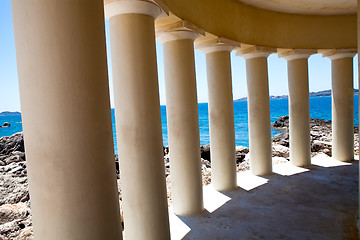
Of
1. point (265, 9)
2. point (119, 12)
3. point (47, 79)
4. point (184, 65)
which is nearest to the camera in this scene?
point (47, 79)

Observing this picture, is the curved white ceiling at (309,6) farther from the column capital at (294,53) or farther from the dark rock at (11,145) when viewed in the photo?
the dark rock at (11,145)

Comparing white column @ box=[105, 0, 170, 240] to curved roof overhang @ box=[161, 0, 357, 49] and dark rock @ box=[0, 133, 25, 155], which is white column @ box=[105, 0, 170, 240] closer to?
curved roof overhang @ box=[161, 0, 357, 49]

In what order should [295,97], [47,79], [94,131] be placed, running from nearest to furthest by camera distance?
[47,79] → [94,131] → [295,97]

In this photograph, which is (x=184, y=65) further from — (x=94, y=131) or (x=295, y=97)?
(x=295, y=97)

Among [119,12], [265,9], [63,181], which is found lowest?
[63,181]

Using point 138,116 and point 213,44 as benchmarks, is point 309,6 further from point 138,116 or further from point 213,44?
point 138,116

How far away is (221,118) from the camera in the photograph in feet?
119

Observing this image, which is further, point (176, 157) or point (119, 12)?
point (176, 157)

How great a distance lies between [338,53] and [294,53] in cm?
838

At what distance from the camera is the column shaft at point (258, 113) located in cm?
4288

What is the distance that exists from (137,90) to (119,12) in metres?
5.64

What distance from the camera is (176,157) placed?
28.5 m

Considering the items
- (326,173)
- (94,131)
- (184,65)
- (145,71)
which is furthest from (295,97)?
(94,131)

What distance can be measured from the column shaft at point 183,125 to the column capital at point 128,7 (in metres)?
7.67
